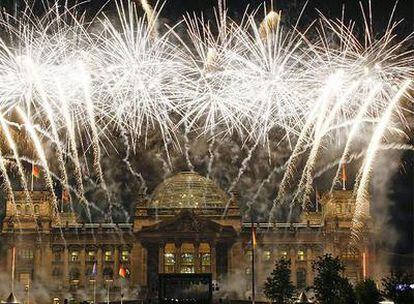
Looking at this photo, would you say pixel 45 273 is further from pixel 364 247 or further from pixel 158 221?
pixel 364 247

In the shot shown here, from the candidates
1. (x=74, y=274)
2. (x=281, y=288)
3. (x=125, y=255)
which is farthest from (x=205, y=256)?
(x=281, y=288)

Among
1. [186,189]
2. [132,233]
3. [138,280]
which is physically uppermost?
[186,189]

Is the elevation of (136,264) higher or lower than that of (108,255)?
lower

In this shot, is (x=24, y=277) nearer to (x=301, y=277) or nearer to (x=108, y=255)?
(x=108, y=255)

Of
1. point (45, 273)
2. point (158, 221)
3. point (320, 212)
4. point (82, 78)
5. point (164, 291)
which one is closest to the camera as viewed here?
point (82, 78)

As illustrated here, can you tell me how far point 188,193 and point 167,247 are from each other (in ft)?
44.2

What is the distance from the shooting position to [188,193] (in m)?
142

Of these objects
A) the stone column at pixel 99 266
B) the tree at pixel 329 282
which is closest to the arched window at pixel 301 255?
the stone column at pixel 99 266

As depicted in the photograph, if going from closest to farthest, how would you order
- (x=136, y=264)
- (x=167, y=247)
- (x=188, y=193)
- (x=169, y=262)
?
(x=136, y=264) → (x=169, y=262) → (x=167, y=247) → (x=188, y=193)

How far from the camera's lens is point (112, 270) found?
131 meters

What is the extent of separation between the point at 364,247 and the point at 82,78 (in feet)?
312

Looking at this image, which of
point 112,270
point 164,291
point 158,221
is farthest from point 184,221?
point 164,291

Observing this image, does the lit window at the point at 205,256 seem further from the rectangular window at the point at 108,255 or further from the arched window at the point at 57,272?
the arched window at the point at 57,272

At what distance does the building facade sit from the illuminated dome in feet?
19.8
